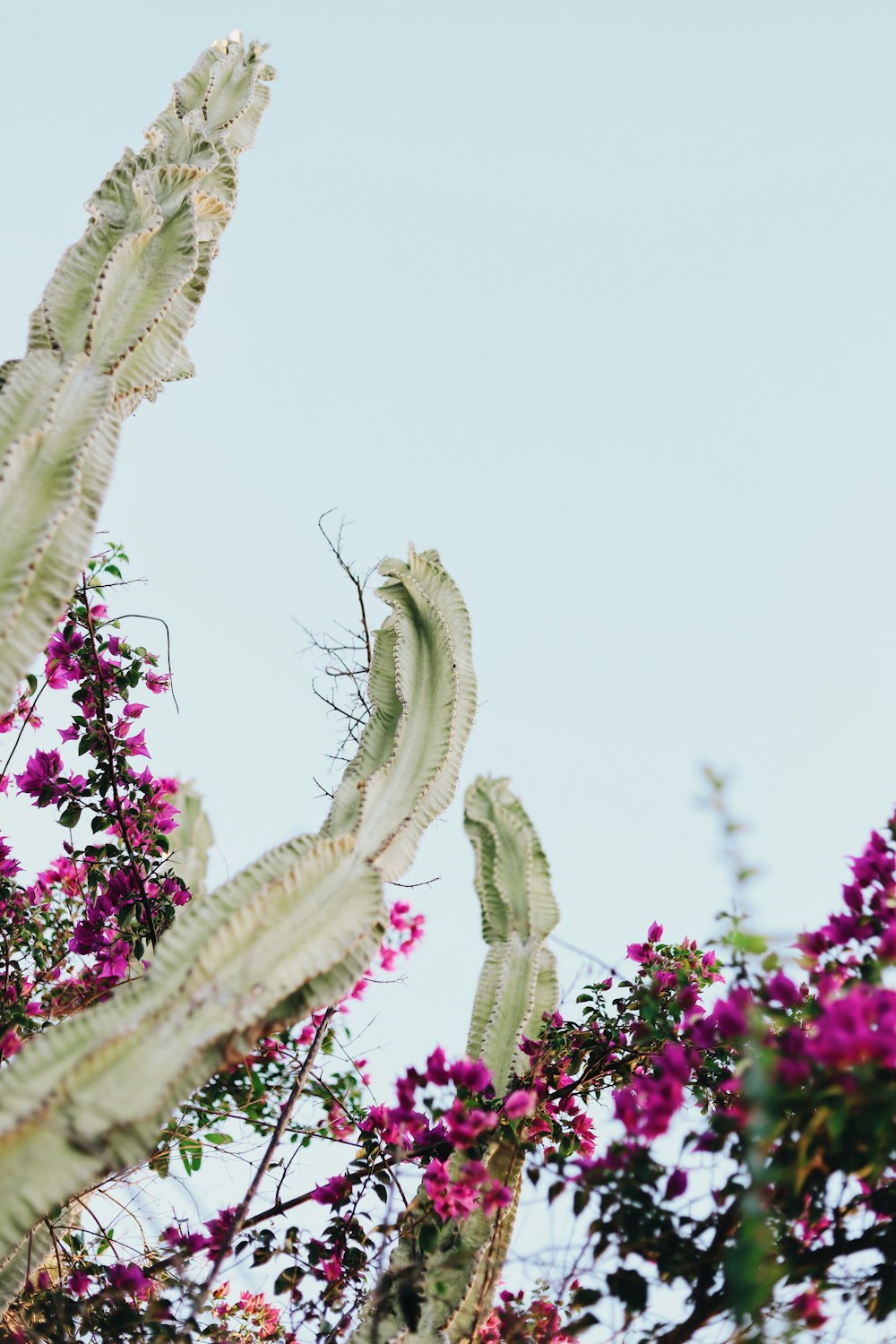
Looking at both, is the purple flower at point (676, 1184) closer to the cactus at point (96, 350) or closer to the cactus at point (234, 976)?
the cactus at point (234, 976)

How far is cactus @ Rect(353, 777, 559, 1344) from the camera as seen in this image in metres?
2.98

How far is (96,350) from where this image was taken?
339 cm

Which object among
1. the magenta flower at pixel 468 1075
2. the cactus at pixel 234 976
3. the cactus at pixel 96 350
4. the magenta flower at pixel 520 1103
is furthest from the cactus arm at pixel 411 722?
the cactus at pixel 96 350

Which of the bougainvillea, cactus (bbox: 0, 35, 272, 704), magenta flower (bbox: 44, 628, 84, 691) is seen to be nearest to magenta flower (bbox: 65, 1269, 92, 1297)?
the bougainvillea

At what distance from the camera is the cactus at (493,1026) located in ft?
9.77

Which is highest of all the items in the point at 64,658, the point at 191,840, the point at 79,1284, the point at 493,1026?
the point at 191,840

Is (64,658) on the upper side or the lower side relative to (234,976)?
upper

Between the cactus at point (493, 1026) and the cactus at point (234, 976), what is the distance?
2.13 ft

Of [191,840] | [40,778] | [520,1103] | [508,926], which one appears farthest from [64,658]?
[520,1103]

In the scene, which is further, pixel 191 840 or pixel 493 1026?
pixel 191 840

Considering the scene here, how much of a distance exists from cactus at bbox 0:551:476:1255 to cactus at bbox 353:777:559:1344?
2.13 ft

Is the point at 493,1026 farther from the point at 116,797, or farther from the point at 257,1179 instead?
the point at 116,797

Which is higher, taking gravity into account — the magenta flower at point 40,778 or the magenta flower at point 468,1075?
the magenta flower at point 40,778

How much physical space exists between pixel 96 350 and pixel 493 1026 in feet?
8.25
